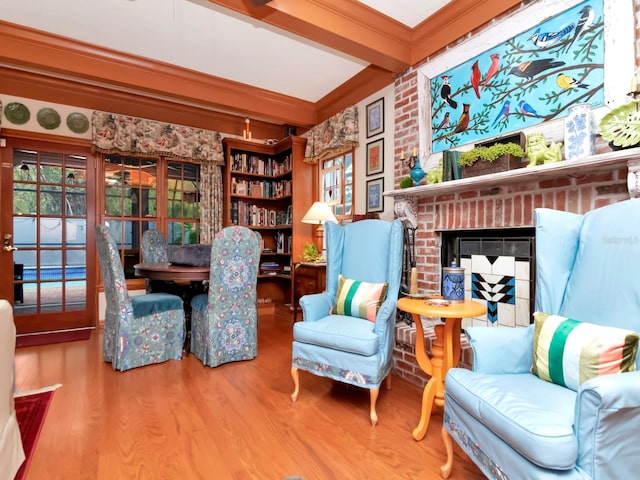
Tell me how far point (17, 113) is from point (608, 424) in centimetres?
511

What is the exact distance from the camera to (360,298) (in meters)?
2.33

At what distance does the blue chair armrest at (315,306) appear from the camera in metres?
2.30

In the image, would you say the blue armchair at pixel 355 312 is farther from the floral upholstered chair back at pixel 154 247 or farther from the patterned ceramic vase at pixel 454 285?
the floral upholstered chair back at pixel 154 247

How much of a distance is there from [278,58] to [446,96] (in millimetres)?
1650

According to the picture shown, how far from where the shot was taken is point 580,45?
1910 millimetres

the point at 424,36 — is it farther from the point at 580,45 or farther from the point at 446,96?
the point at 580,45

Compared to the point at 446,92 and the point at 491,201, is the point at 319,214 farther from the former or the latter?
the point at 491,201

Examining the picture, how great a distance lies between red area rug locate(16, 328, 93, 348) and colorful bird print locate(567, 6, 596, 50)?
469cm

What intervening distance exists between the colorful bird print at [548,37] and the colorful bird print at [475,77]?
38 cm

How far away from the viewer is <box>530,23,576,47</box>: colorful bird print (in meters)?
1.97

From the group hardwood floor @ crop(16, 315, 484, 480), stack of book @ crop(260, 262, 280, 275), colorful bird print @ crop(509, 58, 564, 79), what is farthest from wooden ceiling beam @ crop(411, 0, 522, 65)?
stack of book @ crop(260, 262, 280, 275)

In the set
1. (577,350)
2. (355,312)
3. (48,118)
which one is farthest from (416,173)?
(48,118)

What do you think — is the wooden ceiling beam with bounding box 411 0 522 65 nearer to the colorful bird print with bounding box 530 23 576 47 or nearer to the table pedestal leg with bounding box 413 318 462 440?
the colorful bird print with bounding box 530 23 576 47

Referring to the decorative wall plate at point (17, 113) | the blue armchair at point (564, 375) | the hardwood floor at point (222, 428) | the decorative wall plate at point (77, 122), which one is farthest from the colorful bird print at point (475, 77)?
the decorative wall plate at point (17, 113)
